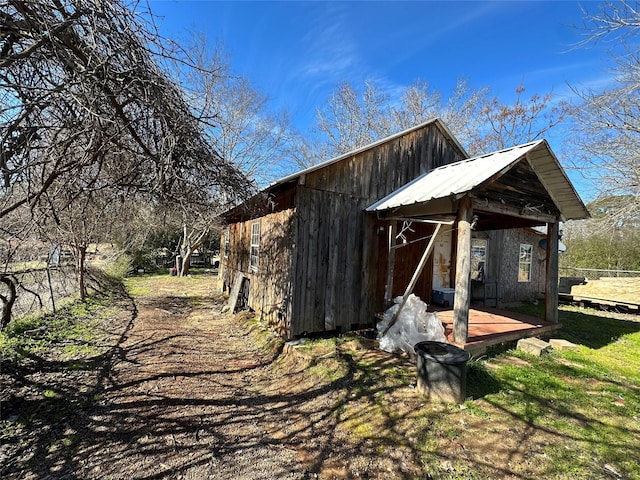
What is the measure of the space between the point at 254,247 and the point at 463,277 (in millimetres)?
5599

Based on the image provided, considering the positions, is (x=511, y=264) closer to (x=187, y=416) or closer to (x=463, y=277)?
(x=463, y=277)

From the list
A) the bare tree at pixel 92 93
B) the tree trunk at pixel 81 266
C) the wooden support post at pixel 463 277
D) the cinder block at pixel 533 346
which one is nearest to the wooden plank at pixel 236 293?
the tree trunk at pixel 81 266

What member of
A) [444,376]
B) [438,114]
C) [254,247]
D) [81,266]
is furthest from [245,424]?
[438,114]

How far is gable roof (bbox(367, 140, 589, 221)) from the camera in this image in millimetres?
4895

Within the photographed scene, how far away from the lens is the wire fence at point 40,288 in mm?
5332

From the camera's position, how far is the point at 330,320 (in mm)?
6402

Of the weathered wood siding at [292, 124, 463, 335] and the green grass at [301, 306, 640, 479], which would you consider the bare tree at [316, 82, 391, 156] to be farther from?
the green grass at [301, 306, 640, 479]

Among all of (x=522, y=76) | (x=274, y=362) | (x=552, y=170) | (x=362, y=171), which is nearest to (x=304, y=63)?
(x=362, y=171)

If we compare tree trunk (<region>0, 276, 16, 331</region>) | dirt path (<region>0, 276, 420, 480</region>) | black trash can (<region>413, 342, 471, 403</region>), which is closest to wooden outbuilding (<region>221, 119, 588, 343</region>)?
black trash can (<region>413, 342, 471, 403</region>)

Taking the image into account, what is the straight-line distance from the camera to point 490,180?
4781 mm

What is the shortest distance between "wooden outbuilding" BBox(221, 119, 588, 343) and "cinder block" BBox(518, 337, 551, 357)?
→ 141 cm

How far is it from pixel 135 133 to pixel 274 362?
4.08m

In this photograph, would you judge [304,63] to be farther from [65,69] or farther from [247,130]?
[65,69]

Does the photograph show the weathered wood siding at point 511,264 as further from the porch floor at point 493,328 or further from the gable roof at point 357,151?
the gable roof at point 357,151
